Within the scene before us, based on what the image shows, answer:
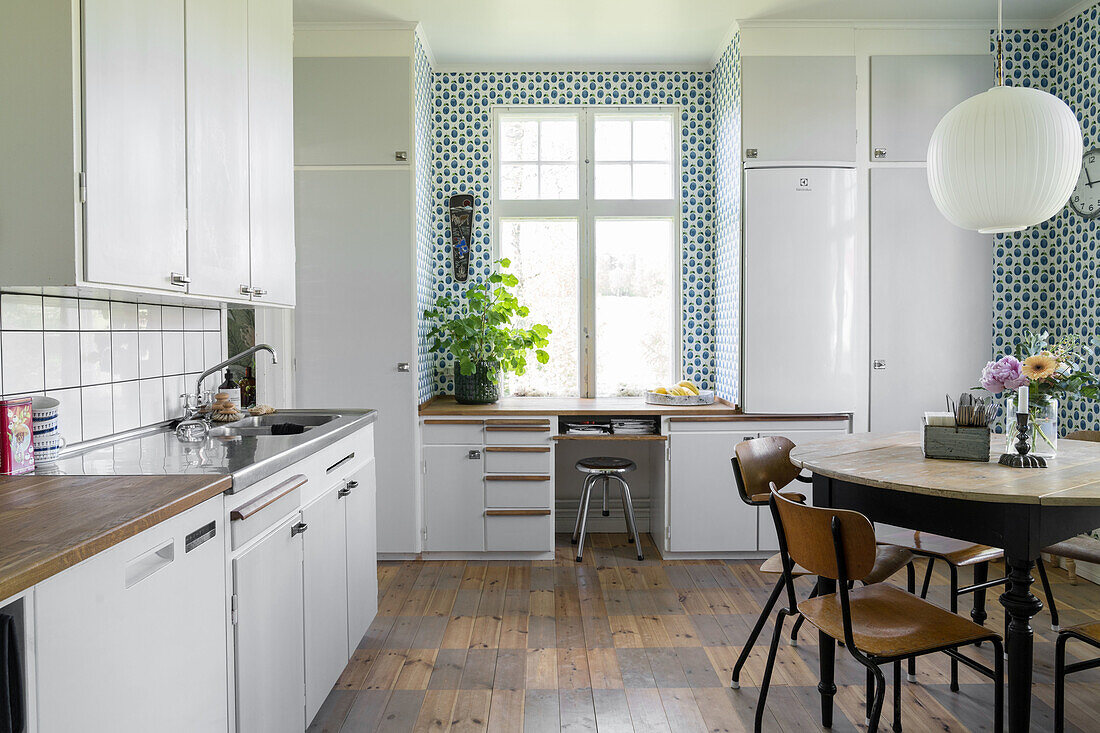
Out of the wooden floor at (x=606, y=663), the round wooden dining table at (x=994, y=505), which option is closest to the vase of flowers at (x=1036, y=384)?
the round wooden dining table at (x=994, y=505)

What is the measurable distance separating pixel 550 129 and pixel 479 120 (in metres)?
0.45

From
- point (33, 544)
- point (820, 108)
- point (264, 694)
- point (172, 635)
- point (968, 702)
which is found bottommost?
point (968, 702)

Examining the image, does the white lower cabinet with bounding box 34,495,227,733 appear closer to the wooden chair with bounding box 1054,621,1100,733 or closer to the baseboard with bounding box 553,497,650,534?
the wooden chair with bounding box 1054,621,1100,733

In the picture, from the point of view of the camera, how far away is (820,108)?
3.88 meters

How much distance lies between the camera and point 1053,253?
3.98 meters

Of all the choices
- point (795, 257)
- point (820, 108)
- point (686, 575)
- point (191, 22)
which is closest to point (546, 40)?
point (820, 108)

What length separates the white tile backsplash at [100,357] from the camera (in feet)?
5.86

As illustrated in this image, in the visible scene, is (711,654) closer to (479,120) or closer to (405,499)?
(405,499)

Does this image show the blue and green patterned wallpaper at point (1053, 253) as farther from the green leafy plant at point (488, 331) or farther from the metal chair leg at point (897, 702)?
the green leafy plant at point (488, 331)

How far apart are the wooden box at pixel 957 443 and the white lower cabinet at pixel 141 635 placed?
2176 mm

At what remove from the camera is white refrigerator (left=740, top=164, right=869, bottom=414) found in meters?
3.87

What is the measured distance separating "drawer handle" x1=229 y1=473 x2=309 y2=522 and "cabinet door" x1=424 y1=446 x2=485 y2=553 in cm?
181

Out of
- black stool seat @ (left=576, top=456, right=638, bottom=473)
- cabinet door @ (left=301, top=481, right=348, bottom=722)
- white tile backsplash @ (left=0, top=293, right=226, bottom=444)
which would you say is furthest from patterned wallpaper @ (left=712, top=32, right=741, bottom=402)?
white tile backsplash @ (left=0, top=293, right=226, bottom=444)

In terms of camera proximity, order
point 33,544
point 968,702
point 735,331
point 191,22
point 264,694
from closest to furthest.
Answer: point 33,544 → point 264,694 → point 191,22 → point 968,702 → point 735,331
